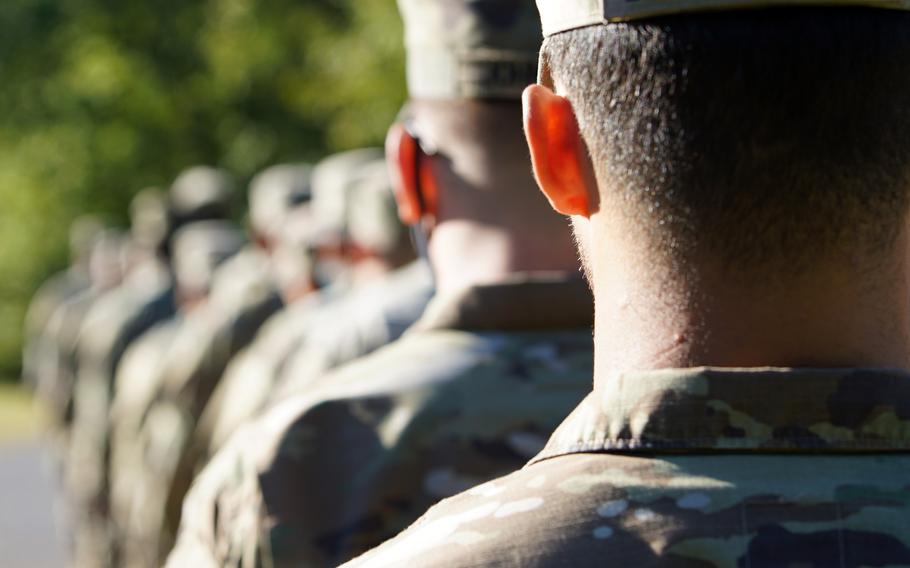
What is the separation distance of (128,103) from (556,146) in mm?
29694

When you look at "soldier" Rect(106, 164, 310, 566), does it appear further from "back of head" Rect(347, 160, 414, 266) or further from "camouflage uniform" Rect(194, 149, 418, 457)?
"back of head" Rect(347, 160, 414, 266)

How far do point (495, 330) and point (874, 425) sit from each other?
1.51 m

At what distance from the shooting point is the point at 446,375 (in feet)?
A: 10.1

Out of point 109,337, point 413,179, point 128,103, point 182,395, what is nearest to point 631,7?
point 413,179

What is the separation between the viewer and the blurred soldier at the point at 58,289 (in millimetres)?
24250

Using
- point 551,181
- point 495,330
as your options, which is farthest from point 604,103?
point 495,330

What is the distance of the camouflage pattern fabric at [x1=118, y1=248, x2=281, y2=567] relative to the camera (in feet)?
30.2

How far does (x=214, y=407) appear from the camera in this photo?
345 inches

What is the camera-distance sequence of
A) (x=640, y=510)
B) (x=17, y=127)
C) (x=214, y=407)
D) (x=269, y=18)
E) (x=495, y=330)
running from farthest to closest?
(x=17, y=127) < (x=269, y=18) < (x=214, y=407) < (x=495, y=330) < (x=640, y=510)

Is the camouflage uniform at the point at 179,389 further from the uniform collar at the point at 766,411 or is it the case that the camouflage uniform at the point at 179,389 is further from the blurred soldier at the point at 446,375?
the uniform collar at the point at 766,411

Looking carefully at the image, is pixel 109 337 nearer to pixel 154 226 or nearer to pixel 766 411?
pixel 154 226

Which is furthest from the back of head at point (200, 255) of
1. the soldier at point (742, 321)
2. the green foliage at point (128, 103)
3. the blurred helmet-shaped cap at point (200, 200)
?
the green foliage at point (128, 103)

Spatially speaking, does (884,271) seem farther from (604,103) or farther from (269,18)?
(269,18)

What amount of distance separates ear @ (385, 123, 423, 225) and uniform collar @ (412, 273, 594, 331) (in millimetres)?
232
